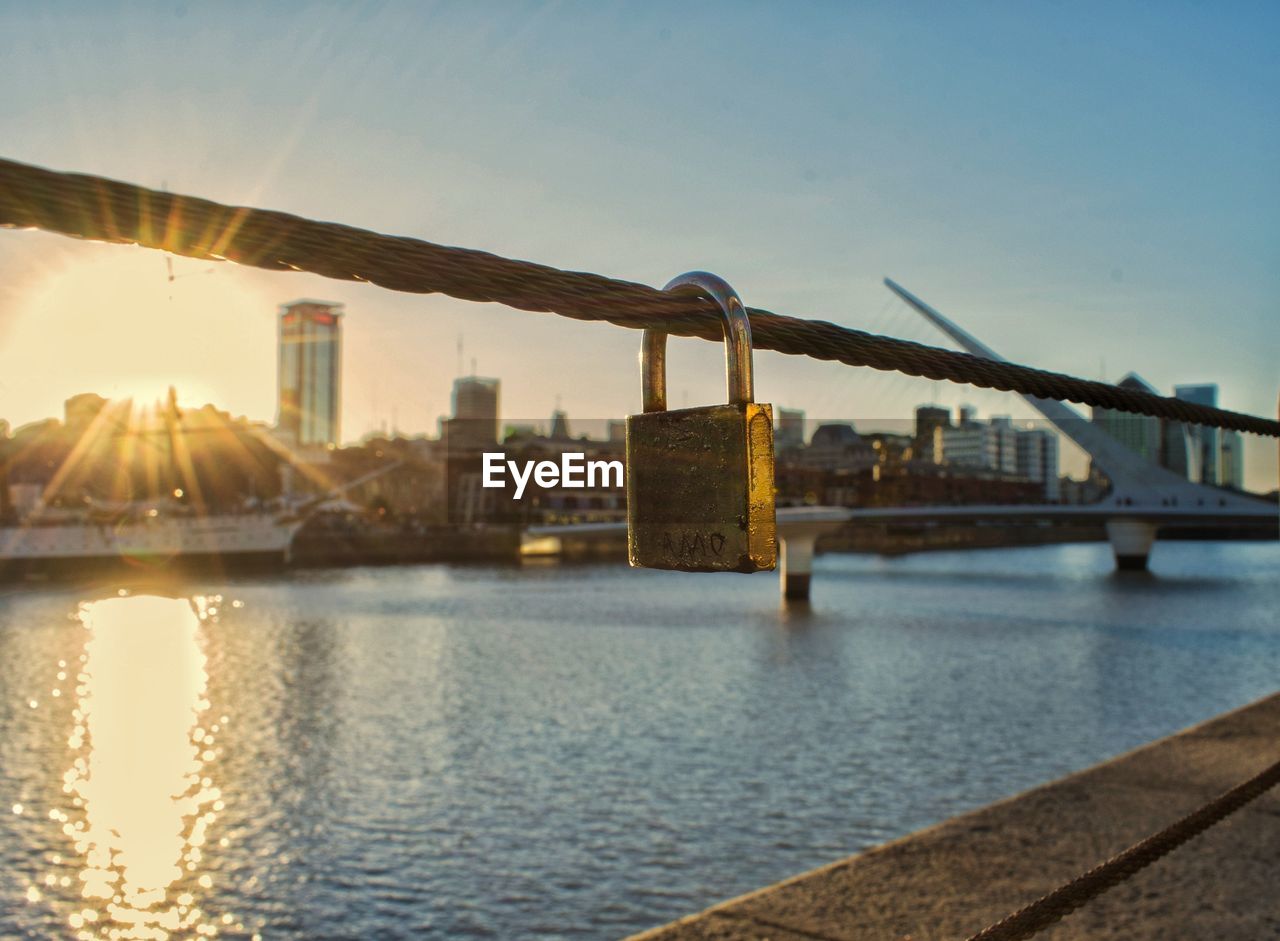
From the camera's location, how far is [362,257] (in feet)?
2.66

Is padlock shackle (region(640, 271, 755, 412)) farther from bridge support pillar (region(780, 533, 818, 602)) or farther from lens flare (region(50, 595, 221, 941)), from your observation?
bridge support pillar (region(780, 533, 818, 602))

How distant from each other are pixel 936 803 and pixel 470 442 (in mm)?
127907

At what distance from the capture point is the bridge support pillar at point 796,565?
5438cm

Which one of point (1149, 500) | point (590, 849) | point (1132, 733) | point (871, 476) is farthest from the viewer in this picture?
point (871, 476)

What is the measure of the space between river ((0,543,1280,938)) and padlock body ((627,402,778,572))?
402 inches

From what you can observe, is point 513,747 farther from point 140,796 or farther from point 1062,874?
point 1062,874

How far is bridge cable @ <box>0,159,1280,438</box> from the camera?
25.8 inches

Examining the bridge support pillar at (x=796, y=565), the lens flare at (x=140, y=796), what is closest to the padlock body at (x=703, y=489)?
the lens flare at (x=140, y=796)

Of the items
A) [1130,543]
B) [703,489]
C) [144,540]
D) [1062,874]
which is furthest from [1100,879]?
[144,540]

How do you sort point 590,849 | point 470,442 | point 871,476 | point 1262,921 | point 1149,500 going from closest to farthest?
point 1262,921 < point 590,849 < point 1149,500 < point 871,476 < point 470,442

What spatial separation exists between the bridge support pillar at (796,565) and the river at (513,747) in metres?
7.42

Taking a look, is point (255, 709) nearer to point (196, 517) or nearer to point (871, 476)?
point (196, 517)

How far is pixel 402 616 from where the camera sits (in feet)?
149

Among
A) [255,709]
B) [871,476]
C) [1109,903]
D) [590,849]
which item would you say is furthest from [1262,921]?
[871,476]
